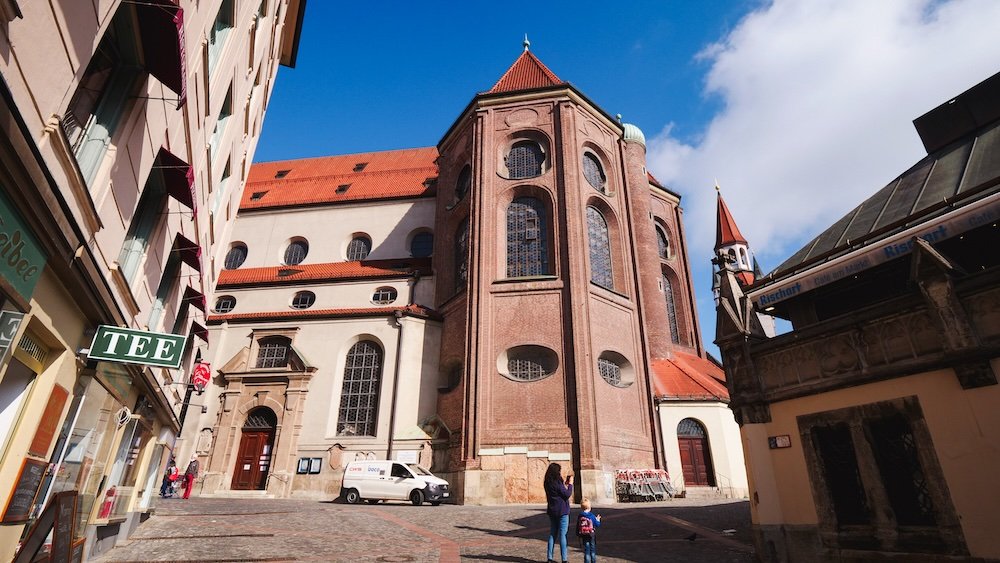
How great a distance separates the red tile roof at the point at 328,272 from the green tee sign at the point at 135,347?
789 inches

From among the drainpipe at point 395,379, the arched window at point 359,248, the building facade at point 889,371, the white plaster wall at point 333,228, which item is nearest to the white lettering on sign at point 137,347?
the building facade at point 889,371

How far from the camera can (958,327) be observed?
6113mm

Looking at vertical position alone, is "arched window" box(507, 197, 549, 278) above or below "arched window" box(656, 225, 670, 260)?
below

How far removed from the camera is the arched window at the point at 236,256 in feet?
104

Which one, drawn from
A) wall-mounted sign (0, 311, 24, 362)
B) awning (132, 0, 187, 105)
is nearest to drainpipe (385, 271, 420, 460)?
A: awning (132, 0, 187, 105)

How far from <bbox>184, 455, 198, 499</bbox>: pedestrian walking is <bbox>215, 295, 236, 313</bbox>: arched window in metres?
8.36

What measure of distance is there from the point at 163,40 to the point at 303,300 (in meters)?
23.3

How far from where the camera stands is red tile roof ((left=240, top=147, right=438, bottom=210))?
3222 cm

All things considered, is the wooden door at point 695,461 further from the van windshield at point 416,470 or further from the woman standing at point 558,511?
the woman standing at point 558,511

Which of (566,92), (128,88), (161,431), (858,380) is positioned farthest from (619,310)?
(128,88)

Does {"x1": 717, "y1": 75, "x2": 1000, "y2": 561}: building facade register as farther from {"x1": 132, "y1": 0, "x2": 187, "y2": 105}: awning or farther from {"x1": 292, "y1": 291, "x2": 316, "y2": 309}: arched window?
{"x1": 292, "y1": 291, "x2": 316, "y2": 309}: arched window

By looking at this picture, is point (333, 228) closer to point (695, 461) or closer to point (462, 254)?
point (462, 254)

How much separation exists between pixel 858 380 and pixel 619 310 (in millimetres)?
15555

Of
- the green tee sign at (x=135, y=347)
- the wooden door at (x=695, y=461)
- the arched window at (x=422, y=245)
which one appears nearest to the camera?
the green tee sign at (x=135, y=347)
